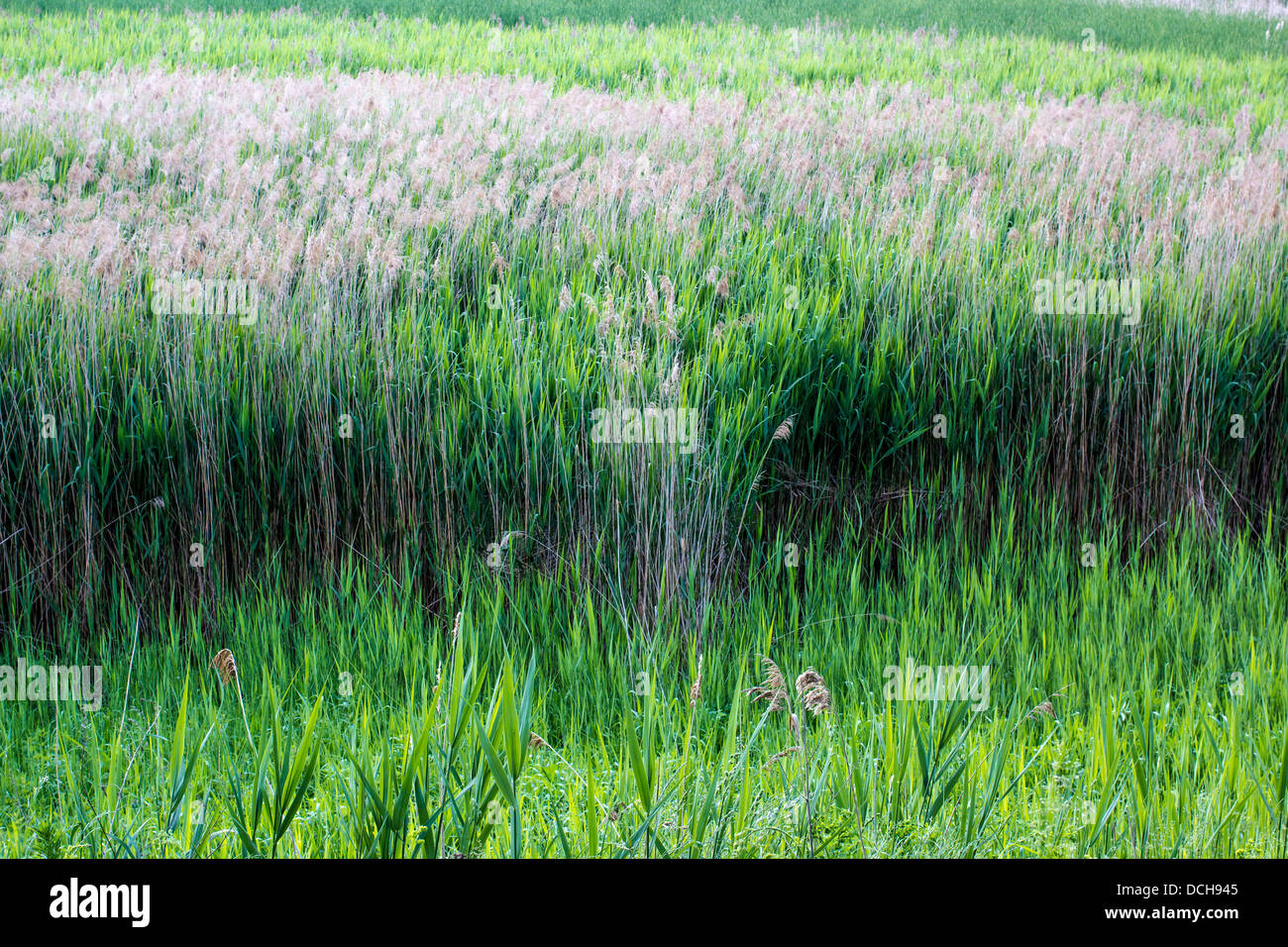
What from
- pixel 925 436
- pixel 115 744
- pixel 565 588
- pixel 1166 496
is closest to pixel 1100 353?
pixel 1166 496

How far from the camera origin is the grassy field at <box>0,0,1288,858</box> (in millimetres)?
1604

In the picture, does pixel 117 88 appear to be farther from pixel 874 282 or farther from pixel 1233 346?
pixel 1233 346

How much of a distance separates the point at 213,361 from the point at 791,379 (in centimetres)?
197

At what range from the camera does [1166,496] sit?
9.80 ft
